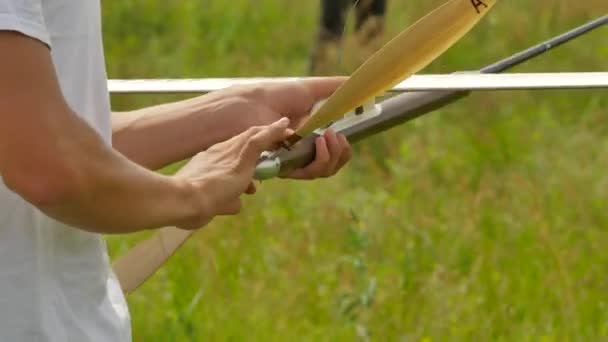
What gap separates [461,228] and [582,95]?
1.92 meters

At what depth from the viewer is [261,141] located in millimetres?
2203

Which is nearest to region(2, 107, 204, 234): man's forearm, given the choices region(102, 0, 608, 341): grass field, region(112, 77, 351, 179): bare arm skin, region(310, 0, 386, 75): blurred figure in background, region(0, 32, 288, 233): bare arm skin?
region(0, 32, 288, 233): bare arm skin

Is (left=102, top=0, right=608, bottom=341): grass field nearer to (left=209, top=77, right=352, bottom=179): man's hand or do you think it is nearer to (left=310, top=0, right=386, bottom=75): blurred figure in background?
(left=310, top=0, right=386, bottom=75): blurred figure in background

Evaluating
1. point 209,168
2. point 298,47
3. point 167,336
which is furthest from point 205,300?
point 298,47

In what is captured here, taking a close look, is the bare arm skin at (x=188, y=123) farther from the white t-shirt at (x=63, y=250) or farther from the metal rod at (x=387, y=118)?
the white t-shirt at (x=63, y=250)

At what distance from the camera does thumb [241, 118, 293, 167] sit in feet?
7.16

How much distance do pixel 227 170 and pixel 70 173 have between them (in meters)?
0.29

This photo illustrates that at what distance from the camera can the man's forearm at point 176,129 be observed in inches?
103

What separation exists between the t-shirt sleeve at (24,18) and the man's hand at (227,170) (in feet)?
1.06

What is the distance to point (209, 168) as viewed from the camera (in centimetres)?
217

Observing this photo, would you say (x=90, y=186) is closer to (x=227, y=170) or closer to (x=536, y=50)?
(x=227, y=170)

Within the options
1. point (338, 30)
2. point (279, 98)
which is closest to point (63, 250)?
point (279, 98)

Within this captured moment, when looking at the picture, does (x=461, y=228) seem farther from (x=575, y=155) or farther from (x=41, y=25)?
(x=41, y=25)

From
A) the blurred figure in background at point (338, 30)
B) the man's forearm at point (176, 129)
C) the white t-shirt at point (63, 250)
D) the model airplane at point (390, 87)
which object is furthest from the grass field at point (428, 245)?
the white t-shirt at point (63, 250)
